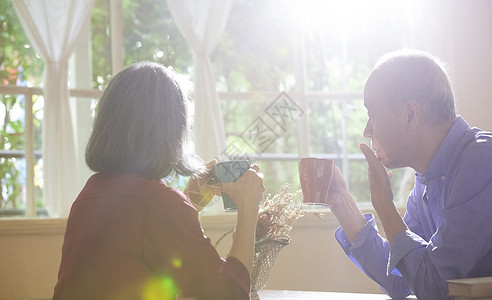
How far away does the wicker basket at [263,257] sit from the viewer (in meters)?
1.65

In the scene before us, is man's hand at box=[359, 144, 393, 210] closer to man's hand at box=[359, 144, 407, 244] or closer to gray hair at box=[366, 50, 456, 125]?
man's hand at box=[359, 144, 407, 244]

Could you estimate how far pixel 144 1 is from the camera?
3566mm

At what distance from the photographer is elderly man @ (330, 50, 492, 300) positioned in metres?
1.47

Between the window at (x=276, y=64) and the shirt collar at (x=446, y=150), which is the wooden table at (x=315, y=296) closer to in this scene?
the shirt collar at (x=446, y=150)

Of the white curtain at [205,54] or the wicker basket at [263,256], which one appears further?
the white curtain at [205,54]

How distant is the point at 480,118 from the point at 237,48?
1.30m

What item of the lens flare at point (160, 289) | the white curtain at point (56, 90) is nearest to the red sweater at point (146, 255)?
the lens flare at point (160, 289)

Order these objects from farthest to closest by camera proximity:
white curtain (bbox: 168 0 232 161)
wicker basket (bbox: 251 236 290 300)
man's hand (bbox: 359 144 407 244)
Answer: white curtain (bbox: 168 0 232 161) < wicker basket (bbox: 251 236 290 300) < man's hand (bbox: 359 144 407 244)

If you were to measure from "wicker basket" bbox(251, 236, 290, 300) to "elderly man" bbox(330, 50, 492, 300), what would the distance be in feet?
0.60

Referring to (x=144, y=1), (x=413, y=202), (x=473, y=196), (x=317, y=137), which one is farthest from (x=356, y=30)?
(x=473, y=196)

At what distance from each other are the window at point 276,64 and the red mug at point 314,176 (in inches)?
72.2

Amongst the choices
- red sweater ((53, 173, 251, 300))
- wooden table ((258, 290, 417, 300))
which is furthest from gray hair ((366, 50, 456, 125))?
red sweater ((53, 173, 251, 300))

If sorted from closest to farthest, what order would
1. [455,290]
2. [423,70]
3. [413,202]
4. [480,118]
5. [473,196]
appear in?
[455,290], [473,196], [423,70], [413,202], [480,118]

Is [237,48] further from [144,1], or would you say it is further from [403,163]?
[403,163]
